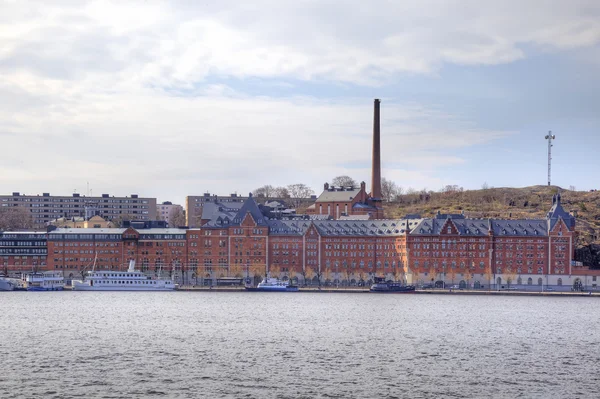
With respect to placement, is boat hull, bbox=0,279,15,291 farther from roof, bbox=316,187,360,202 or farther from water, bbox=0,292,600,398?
roof, bbox=316,187,360,202

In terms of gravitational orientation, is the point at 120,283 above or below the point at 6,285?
above

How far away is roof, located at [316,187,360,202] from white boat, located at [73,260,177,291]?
50.8 meters

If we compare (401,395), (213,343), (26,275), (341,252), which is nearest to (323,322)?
(213,343)

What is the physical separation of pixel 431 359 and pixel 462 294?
8019 centimetres

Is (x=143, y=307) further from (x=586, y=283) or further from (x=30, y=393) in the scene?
(x=586, y=283)

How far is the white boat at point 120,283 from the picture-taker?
143 metres

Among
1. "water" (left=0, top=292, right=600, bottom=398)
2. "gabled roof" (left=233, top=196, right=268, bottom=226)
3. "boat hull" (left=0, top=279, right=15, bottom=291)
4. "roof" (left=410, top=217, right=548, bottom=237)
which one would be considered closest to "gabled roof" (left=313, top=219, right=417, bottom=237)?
"roof" (left=410, top=217, right=548, bottom=237)

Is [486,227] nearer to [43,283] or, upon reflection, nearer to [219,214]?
[219,214]

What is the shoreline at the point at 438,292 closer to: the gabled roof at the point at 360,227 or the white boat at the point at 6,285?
the gabled roof at the point at 360,227

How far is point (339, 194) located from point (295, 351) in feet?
406

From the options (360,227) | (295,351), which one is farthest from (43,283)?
(295,351)

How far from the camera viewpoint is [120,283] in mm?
144375

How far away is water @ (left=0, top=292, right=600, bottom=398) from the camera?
50906 mm

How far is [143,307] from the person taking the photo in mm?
105250
